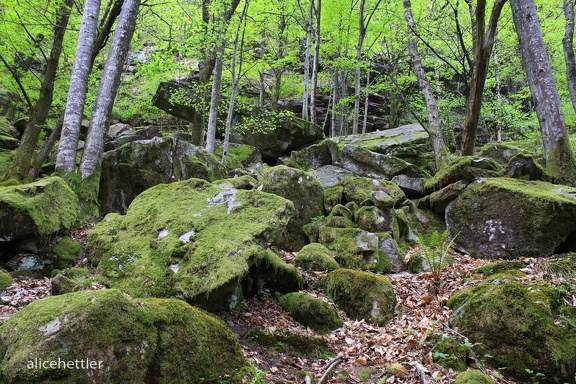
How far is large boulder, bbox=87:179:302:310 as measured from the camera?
4.55 meters

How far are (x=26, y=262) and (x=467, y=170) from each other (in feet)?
31.5

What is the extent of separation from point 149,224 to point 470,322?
4927mm

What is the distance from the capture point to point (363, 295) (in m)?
5.49

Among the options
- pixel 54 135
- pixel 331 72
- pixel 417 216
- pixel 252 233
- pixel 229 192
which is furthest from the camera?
pixel 331 72

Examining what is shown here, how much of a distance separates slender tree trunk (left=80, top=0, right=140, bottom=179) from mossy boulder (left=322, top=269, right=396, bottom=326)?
20.6ft

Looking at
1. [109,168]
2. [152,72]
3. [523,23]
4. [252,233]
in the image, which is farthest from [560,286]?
[152,72]

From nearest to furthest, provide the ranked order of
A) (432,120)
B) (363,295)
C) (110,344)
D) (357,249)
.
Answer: (110,344), (363,295), (357,249), (432,120)

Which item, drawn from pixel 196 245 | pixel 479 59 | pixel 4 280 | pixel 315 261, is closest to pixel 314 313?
pixel 315 261

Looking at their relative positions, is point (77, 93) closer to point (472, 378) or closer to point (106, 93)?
point (106, 93)

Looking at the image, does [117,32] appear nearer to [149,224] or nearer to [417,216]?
[149,224]

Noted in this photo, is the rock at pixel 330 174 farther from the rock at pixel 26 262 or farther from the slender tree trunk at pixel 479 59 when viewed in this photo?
the rock at pixel 26 262

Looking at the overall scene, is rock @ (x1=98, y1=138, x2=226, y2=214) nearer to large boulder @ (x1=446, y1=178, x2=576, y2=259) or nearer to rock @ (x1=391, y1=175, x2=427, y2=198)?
rock @ (x1=391, y1=175, x2=427, y2=198)

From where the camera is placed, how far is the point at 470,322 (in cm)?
427

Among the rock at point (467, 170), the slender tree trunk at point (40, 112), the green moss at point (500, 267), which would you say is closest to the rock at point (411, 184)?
the rock at point (467, 170)
